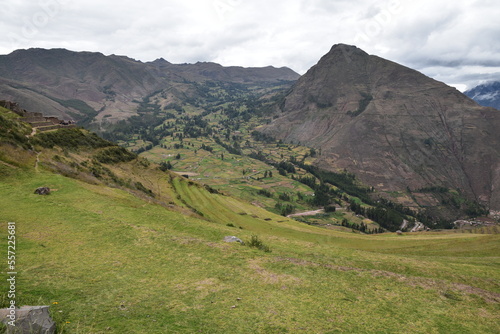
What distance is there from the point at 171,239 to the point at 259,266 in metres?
9.39

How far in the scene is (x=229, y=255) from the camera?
2392cm

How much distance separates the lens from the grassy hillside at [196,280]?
14.3 m

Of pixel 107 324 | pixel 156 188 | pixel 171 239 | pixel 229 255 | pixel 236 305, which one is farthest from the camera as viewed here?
pixel 156 188

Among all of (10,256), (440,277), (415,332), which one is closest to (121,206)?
(10,256)

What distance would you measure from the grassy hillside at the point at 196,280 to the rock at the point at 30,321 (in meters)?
0.95

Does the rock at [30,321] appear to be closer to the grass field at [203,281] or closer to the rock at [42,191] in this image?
the grass field at [203,281]

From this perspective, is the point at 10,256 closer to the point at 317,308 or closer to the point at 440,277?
the point at 317,308

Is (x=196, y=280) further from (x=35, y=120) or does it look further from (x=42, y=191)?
(x=35, y=120)

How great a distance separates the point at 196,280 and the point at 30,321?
1011cm

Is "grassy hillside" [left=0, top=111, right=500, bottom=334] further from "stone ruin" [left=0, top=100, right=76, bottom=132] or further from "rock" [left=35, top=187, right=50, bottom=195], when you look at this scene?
"stone ruin" [left=0, top=100, right=76, bottom=132]

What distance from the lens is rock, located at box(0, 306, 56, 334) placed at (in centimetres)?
998

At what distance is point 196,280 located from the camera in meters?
19.0

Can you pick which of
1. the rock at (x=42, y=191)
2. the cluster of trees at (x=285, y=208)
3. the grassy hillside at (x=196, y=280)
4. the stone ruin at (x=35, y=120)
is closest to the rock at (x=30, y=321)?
the grassy hillside at (x=196, y=280)

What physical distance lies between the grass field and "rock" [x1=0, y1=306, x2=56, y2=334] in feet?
3.34
